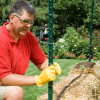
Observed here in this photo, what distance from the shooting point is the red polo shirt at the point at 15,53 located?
1562mm

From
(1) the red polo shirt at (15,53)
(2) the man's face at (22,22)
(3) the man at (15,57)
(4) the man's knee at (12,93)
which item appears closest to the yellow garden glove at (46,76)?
(3) the man at (15,57)

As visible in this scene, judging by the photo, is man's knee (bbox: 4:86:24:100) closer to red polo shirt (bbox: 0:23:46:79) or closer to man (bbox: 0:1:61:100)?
man (bbox: 0:1:61:100)

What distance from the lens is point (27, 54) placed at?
1988mm

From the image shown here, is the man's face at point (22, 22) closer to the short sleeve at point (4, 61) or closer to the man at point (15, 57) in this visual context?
the man at point (15, 57)

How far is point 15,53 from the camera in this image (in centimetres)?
175

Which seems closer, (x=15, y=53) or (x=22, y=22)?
(x=22, y=22)

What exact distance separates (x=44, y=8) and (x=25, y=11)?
6629 mm

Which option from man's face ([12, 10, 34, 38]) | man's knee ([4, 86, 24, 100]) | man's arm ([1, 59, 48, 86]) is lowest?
man's knee ([4, 86, 24, 100])

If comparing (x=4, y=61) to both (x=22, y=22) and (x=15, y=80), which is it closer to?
(x=15, y=80)

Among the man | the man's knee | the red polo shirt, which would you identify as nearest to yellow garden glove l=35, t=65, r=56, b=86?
the man

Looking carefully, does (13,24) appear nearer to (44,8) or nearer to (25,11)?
(25,11)

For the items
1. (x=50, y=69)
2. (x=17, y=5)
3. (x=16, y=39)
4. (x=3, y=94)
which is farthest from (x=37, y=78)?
(x=17, y=5)

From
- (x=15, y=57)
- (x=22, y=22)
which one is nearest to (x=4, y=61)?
(x=15, y=57)

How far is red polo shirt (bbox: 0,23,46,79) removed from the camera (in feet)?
5.13
